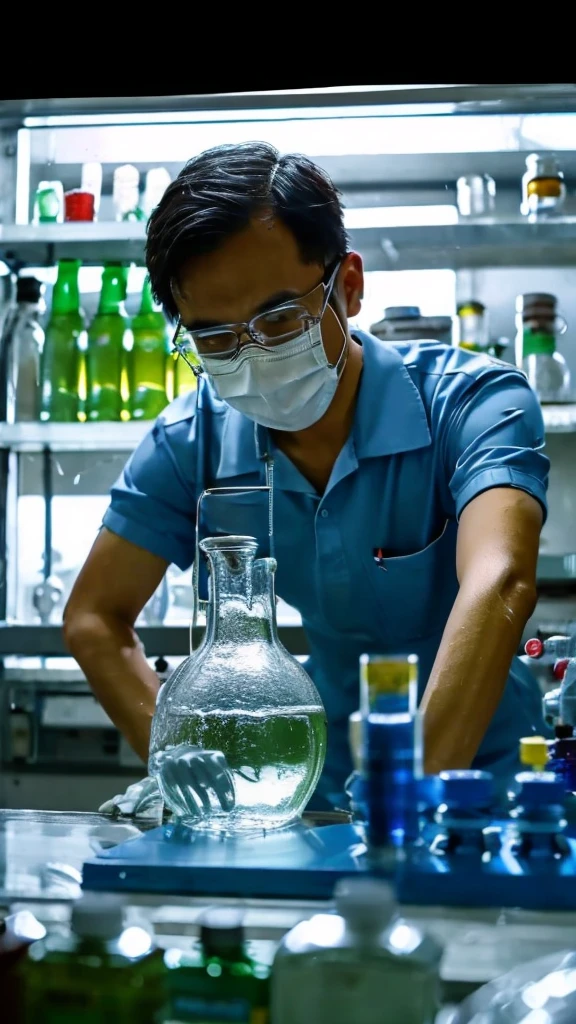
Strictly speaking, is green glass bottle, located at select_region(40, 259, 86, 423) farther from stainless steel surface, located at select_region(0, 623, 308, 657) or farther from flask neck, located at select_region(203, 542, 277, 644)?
flask neck, located at select_region(203, 542, 277, 644)

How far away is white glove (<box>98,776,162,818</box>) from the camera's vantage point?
0.88 m

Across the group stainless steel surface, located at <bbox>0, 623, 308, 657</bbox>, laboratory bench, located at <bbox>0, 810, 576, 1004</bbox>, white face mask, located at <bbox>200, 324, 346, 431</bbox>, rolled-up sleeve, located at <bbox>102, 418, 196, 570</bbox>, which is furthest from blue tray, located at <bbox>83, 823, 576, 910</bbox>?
stainless steel surface, located at <bbox>0, 623, 308, 657</bbox>

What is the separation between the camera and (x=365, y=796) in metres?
0.56

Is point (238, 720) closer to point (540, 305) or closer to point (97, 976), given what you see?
point (97, 976)

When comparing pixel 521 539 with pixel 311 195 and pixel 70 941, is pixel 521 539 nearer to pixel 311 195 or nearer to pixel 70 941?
pixel 311 195

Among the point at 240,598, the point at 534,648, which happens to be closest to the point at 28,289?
the point at 534,648

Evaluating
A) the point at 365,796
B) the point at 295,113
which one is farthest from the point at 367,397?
the point at 365,796

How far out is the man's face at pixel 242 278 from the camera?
3.56 feet

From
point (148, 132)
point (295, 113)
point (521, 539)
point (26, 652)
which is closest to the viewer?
point (521, 539)

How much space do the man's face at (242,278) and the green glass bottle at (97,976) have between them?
2.26 ft

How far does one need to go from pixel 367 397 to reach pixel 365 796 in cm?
85

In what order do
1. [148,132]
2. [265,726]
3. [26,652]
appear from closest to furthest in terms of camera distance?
1. [265,726]
2. [26,652]
3. [148,132]

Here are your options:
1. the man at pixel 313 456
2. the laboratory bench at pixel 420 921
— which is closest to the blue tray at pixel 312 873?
the laboratory bench at pixel 420 921

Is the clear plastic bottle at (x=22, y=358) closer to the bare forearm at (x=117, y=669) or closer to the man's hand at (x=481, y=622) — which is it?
the bare forearm at (x=117, y=669)
